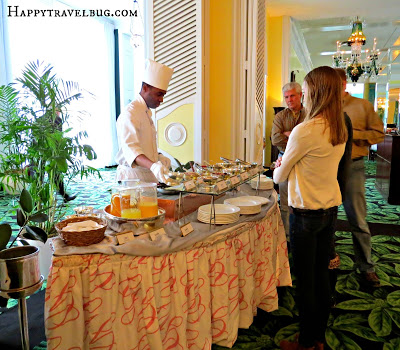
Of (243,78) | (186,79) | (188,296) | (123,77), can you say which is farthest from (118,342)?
(123,77)

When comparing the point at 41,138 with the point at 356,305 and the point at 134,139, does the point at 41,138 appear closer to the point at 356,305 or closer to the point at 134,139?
the point at 134,139

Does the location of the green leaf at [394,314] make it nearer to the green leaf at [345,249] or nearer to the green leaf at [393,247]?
the green leaf at [345,249]

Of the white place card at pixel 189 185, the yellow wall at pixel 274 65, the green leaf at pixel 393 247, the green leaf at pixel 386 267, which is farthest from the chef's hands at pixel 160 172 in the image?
the yellow wall at pixel 274 65

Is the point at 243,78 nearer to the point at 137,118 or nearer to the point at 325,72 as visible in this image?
the point at 137,118

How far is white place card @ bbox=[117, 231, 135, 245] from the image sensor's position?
140 centimetres

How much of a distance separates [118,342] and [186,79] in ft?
8.80

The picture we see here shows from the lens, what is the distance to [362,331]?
6.49 ft

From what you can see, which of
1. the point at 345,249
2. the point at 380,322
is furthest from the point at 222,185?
the point at 345,249

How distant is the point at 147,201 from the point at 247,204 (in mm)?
668

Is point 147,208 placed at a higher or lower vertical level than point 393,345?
higher

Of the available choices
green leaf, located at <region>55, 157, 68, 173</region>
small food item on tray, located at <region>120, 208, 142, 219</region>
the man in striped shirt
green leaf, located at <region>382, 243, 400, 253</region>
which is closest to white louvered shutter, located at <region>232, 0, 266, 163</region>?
the man in striped shirt

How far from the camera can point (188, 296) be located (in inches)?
59.4

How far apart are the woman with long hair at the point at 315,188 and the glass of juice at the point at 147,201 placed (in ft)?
1.88

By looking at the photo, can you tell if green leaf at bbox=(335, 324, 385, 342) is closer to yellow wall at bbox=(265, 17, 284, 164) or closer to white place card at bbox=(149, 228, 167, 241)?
white place card at bbox=(149, 228, 167, 241)
